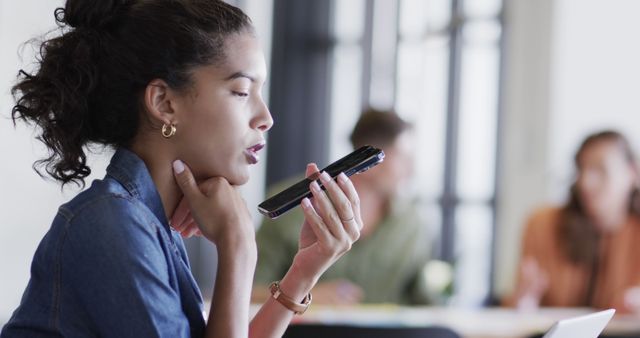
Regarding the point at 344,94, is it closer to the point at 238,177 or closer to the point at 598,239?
the point at 598,239

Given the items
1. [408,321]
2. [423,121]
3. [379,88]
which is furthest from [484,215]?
[408,321]

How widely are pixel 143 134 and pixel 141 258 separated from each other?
0.27 meters

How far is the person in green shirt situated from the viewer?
3826mm

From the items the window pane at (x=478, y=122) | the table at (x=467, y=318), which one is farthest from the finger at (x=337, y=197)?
the window pane at (x=478, y=122)

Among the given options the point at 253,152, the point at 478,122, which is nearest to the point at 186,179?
the point at 253,152

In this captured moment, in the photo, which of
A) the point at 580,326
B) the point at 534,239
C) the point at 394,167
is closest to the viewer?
the point at 580,326

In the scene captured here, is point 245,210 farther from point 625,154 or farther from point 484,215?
point 484,215

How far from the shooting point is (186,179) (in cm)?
156

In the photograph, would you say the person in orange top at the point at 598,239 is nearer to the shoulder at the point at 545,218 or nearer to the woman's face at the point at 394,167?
the shoulder at the point at 545,218

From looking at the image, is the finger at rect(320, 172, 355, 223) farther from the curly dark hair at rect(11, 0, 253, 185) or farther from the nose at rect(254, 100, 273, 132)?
the curly dark hair at rect(11, 0, 253, 185)

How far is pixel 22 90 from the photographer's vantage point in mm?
1571

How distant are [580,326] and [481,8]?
175 inches

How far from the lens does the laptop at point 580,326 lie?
1.40m

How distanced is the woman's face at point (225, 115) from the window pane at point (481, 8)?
429 centimetres
